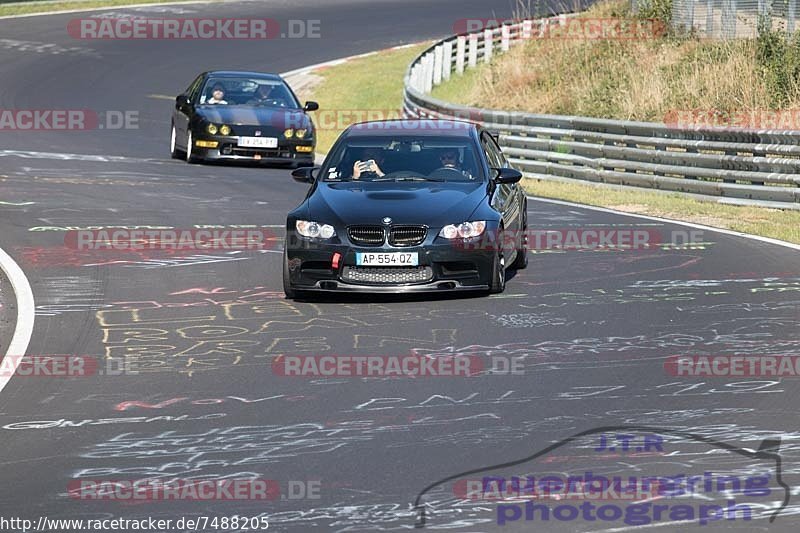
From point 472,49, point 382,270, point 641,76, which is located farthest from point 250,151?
point 472,49

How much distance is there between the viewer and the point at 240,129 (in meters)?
24.2

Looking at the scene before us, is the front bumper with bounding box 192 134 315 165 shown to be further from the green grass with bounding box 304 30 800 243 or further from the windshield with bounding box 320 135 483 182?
the windshield with bounding box 320 135 483 182

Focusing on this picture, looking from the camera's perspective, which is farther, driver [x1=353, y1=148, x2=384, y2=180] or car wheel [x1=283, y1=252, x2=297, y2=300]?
driver [x1=353, y1=148, x2=384, y2=180]

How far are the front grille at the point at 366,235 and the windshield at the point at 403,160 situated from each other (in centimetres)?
117

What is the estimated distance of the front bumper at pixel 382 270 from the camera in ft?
39.5

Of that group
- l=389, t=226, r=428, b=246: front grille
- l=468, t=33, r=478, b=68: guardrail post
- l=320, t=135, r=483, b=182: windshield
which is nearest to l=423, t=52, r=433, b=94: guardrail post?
l=468, t=33, r=478, b=68: guardrail post

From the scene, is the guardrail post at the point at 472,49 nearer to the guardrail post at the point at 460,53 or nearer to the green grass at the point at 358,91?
the guardrail post at the point at 460,53

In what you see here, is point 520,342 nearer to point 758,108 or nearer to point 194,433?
point 194,433

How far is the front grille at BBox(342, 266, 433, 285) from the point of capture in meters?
12.0

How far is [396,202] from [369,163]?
101cm

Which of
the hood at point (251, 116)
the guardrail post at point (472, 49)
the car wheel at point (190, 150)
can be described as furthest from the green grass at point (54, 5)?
the hood at point (251, 116)

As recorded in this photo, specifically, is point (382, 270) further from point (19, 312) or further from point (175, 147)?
point (175, 147)

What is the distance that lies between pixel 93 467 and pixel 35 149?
1973 cm

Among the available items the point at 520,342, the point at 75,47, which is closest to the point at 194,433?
the point at 520,342
